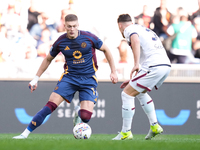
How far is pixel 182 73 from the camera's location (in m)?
8.41

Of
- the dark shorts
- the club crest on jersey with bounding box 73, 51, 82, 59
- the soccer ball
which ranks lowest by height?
the soccer ball

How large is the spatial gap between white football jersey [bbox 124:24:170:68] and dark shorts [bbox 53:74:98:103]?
752 millimetres

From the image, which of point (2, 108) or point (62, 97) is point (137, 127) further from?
point (62, 97)

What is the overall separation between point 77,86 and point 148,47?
3.42 feet

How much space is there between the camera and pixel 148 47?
5.18m

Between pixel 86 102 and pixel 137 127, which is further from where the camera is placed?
pixel 137 127

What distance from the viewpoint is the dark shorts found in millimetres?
5199

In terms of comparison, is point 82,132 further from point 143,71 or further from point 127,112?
point 143,71

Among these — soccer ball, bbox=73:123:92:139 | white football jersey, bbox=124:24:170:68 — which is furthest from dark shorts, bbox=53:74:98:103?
white football jersey, bbox=124:24:170:68

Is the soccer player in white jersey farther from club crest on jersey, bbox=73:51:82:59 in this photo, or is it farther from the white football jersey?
club crest on jersey, bbox=73:51:82:59

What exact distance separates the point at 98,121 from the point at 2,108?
190 centimetres

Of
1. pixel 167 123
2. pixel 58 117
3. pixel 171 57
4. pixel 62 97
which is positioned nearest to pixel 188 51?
pixel 171 57

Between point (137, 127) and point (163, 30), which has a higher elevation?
point (163, 30)

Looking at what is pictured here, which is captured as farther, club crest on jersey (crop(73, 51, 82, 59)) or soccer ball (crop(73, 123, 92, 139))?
club crest on jersey (crop(73, 51, 82, 59))
